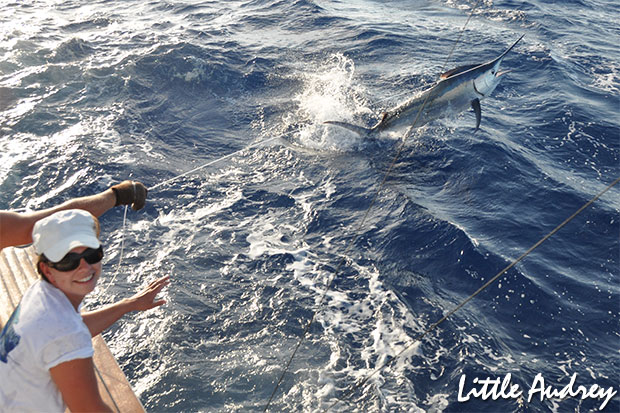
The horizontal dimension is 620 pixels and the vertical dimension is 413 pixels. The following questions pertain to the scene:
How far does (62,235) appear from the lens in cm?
200

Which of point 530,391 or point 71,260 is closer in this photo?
point 71,260

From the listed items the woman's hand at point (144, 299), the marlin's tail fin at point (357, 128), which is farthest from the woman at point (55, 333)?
the marlin's tail fin at point (357, 128)

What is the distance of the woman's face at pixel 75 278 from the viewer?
200 cm

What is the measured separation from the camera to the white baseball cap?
197cm

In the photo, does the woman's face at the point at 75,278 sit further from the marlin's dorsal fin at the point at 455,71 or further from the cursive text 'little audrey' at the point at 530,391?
the marlin's dorsal fin at the point at 455,71

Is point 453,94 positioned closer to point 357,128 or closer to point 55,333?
point 357,128

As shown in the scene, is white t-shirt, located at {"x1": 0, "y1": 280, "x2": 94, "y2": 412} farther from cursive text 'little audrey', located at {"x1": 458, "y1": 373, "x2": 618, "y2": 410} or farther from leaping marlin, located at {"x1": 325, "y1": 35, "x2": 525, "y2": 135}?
leaping marlin, located at {"x1": 325, "y1": 35, "x2": 525, "y2": 135}

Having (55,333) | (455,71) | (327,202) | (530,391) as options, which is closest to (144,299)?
(55,333)

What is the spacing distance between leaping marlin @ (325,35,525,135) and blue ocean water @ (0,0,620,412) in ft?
2.65

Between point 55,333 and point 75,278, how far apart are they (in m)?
0.23

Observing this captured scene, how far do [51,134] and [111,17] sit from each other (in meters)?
7.39

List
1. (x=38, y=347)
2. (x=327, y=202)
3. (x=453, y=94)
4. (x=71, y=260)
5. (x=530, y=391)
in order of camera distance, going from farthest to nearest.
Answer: (x=453, y=94) < (x=327, y=202) < (x=530, y=391) < (x=71, y=260) < (x=38, y=347)

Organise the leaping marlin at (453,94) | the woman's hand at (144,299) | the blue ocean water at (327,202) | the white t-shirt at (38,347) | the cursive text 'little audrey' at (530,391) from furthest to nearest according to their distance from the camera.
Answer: the leaping marlin at (453,94) < the blue ocean water at (327,202) < the cursive text 'little audrey' at (530,391) < the woman's hand at (144,299) < the white t-shirt at (38,347)

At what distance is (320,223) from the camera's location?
21.2 ft
